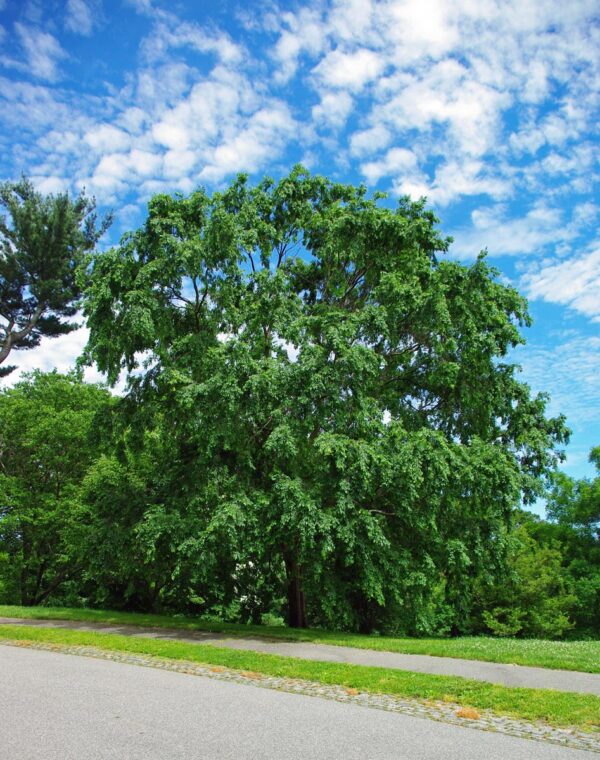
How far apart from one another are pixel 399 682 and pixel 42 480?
71.5ft

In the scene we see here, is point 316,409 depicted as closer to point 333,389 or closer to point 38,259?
point 333,389

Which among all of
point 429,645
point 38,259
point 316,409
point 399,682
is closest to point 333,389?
point 316,409

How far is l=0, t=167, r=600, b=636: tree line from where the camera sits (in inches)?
536

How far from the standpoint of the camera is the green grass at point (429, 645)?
9.77 metres

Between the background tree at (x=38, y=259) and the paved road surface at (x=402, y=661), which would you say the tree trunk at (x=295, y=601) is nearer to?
the paved road surface at (x=402, y=661)

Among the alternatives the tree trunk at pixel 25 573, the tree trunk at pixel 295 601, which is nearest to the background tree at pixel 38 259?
the tree trunk at pixel 25 573

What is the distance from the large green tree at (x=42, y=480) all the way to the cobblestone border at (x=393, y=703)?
14597mm

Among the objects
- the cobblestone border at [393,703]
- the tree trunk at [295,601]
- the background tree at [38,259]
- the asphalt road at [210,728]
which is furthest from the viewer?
the background tree at [38,259]

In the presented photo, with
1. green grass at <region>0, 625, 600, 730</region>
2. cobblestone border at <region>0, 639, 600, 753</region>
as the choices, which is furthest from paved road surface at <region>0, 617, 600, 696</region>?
cobblestone border at <region>0, 639, 600, 753</region>

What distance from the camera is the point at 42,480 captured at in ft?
84.5

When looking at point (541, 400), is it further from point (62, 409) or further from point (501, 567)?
point (62, 409)

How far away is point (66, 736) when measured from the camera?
17.0ft

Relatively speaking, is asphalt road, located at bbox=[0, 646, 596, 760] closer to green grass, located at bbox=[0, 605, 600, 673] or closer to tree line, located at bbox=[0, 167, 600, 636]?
green grass, located at bbox=[0, 605, 600, 673]

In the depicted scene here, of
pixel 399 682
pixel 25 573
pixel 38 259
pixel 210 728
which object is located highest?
pixel 38 259
